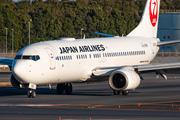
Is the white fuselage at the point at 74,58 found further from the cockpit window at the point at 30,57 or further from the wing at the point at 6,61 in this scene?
the wing at the point at 6,61

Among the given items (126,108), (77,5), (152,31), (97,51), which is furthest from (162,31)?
(126,108)

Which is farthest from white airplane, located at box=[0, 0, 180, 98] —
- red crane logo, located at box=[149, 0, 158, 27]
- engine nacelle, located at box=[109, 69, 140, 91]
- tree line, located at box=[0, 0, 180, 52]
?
tree line, located at box=[0, 0, 180, 52]

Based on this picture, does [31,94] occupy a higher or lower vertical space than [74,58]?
lower

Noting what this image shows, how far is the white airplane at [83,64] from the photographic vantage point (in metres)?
28.3

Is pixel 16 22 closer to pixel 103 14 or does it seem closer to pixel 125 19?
pixel 103 14

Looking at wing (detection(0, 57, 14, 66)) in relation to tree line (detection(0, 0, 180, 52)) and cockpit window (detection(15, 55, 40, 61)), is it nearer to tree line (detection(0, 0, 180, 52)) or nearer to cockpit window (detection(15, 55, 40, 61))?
cockpit window (detection(15, 55, 40, 61))

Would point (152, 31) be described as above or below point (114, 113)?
above

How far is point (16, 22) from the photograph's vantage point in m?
118

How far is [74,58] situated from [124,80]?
4.27 meters

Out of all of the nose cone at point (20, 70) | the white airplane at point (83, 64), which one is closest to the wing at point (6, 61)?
the white airplane at point (83, 64)

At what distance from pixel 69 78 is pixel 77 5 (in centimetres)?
14351

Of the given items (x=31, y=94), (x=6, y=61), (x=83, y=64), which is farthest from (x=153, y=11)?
(x=31, y=94)

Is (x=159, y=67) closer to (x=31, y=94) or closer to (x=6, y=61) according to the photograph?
(x=31, y=94)

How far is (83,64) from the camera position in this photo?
31.8 metres
